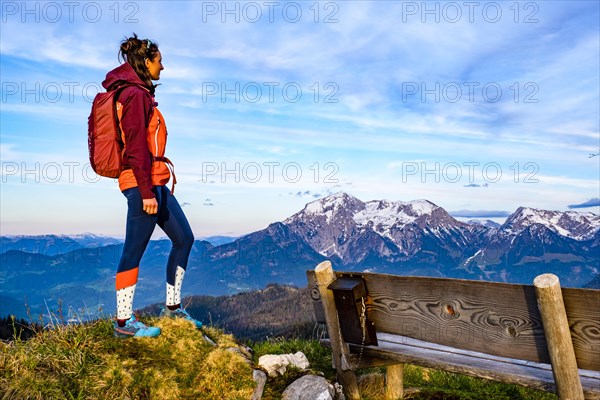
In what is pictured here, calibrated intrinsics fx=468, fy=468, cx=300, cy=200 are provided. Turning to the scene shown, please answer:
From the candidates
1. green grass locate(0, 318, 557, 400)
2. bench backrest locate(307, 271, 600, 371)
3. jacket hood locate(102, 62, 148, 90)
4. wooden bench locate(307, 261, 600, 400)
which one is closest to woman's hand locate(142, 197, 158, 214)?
jacket hood locate(102, 62, 148, 90)

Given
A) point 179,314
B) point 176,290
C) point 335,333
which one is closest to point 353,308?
point 335,333

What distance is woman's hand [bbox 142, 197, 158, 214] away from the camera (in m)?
6.27

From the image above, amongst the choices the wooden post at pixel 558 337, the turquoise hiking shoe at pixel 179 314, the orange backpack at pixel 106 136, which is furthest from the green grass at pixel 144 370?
the wooden post at pixel 558 337

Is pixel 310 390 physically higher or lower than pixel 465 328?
lower

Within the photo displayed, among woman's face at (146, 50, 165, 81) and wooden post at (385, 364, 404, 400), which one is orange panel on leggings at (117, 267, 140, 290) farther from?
wooden post at (385, 364, 404, 400)

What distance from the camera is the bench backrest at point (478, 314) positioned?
415cm

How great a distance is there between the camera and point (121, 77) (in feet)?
21.4

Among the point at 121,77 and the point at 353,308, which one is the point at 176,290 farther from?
the point at 121,77

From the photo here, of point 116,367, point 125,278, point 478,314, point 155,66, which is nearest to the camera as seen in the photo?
point 478,314

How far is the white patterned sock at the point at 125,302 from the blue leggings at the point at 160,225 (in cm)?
30

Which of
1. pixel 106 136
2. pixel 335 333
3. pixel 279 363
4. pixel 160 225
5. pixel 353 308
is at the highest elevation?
pixel 106 136

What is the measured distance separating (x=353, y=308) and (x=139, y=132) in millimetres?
3604

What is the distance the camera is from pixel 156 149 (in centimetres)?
669

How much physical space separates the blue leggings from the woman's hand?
0.25 metres
